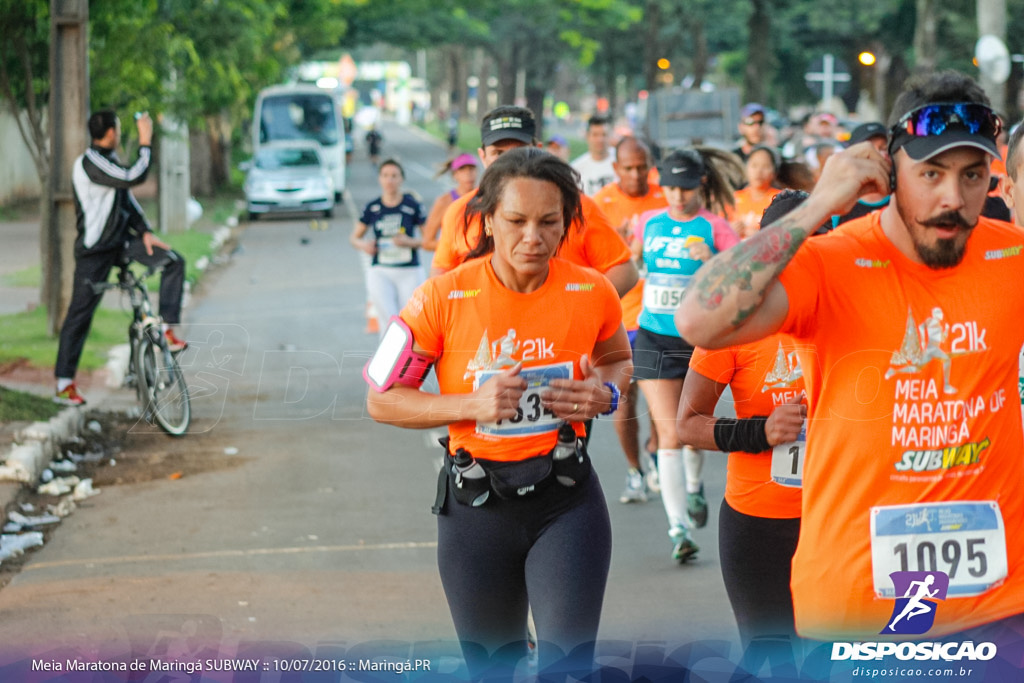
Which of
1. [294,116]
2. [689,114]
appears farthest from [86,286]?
[294,116]

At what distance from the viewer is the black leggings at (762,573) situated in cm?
428

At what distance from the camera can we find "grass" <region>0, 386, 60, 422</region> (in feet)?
31.4

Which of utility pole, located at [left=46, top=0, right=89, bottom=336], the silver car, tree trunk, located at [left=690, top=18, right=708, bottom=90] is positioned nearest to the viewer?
utility pole, located at [left=46, top=0, right=89, bottom=336]

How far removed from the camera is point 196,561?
7.07 m

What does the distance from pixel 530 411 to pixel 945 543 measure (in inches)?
51.3

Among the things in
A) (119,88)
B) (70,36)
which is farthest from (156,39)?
(70,36)

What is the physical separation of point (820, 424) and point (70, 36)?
36.9 feet

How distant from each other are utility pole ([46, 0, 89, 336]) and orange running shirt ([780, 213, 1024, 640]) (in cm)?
1084

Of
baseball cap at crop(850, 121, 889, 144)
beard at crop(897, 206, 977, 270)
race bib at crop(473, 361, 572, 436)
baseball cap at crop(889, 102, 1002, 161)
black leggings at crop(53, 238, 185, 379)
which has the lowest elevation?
black leggings at crop(53, 238, 185, 379)

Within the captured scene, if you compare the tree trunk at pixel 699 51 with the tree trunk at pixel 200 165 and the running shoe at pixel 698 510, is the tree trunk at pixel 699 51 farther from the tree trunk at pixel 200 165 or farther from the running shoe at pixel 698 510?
the running shoe at pixel 698 510

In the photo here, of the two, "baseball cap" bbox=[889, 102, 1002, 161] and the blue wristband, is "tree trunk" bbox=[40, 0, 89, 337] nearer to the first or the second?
the blue wristband

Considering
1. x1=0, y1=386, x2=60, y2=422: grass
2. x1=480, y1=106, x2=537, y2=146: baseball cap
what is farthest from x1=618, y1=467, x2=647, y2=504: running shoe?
x1=0, y1=386, x2=60, y2=422: grass

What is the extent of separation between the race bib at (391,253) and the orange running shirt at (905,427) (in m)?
8.42

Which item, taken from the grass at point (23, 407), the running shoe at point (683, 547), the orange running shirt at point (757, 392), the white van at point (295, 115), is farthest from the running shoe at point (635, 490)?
the white van at point (295, 115)
